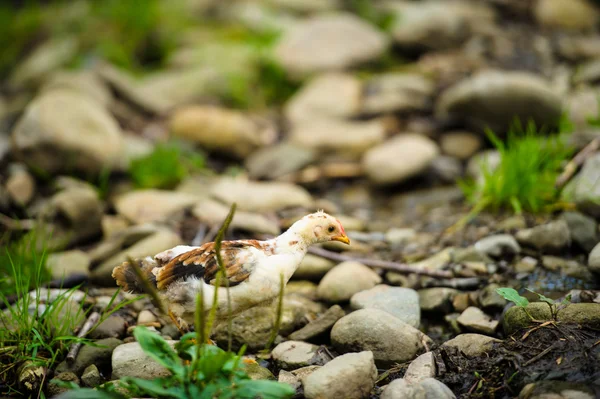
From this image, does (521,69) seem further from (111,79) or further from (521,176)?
(111,79)

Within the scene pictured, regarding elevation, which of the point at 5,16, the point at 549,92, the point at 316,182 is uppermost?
the point at 5,16

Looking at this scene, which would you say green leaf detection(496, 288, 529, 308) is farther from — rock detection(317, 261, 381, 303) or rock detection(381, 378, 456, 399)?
rock detection(317, 261, 381, 303)

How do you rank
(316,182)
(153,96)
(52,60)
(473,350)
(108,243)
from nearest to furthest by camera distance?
(473,350)
(108,243)
(316,182)
(153,96)
(52,60)

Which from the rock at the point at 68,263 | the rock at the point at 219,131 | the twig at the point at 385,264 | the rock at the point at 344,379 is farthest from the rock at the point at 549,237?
the rock at the point at 219,131

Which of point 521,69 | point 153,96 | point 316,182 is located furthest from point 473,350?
point 153,96

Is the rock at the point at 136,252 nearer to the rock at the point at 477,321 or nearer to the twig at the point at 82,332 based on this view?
the twig at the point at 82,332

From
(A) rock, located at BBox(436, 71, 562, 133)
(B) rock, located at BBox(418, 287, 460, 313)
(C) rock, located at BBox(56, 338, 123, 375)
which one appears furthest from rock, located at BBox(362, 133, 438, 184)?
(C) rock, located at BBox(56, 338, 123, 375)

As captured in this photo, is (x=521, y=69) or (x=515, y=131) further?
(x=521, y=69)

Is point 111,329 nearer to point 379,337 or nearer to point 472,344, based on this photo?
point 379,337
